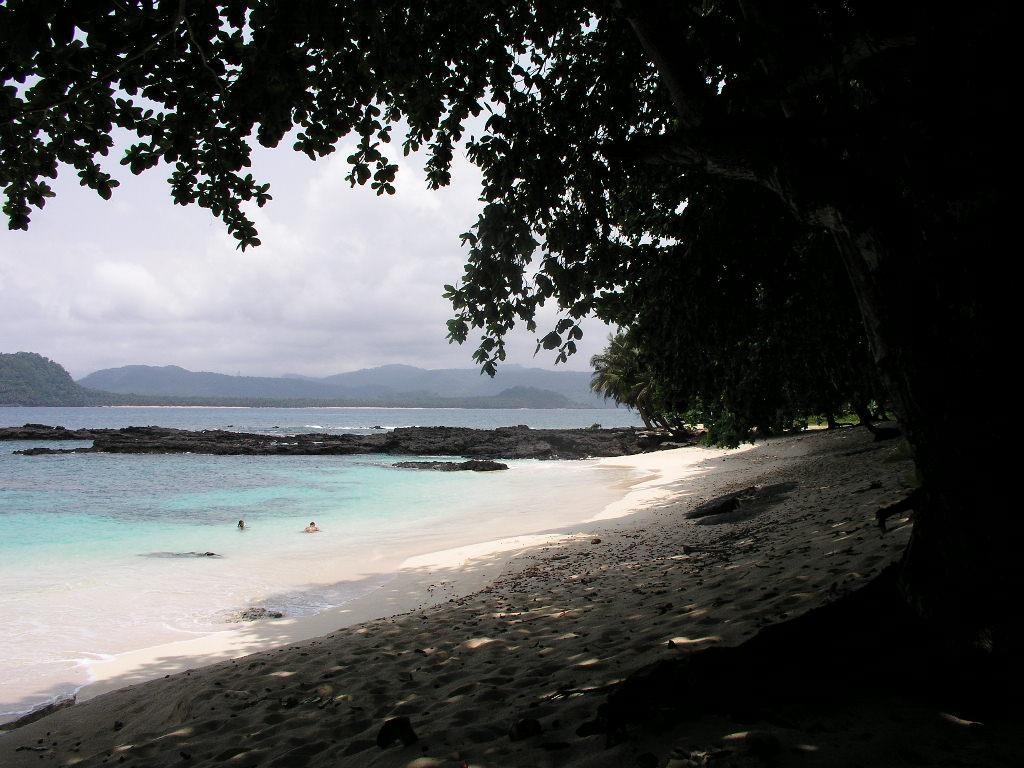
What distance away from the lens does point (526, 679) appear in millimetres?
4484

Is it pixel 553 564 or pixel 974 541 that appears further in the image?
pixel 553 564

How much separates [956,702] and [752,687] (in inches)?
36.0

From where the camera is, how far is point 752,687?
3.08m

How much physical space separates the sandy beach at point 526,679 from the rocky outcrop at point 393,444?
135 ft

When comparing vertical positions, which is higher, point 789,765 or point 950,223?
point 950,223

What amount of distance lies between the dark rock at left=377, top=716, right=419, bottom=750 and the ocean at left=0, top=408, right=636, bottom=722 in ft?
18.9

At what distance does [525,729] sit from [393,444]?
5500 centimetres

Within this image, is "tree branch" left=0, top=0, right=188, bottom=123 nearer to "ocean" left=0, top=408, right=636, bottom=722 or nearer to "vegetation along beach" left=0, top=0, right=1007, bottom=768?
"vegetation along beach" left=0, top=0, right=1007, bottom=768

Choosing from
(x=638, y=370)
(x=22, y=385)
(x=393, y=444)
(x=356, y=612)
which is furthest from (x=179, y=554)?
Answer: (x=22, y=385)

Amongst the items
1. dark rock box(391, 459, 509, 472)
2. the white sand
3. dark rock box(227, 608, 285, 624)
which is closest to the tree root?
the white sand

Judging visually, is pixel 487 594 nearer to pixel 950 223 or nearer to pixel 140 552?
pixel 950 223

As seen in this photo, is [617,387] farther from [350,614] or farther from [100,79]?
[100,79]

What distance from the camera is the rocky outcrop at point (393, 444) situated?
5212 cm

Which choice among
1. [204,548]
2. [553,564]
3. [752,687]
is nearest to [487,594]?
[553,564]
